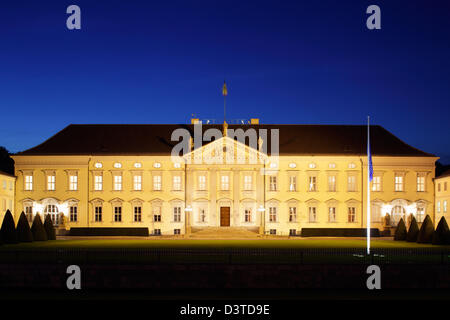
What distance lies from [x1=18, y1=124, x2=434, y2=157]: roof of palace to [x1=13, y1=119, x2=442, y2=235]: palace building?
0.70 m

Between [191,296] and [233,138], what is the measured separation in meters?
34.5

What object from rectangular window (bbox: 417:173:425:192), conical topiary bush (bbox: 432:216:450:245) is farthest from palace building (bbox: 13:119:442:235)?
conical topiary bush (bbox: 432:216:450:245)

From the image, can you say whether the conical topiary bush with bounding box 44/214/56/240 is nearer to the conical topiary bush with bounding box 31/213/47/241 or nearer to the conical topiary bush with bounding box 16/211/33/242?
the conical topiary bush with bounding box 31/213/47/241

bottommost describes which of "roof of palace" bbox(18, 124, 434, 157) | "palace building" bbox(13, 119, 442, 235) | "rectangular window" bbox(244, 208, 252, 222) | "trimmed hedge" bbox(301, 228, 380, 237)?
"trimmed hedge" bbox(301, 228, 380, 237)

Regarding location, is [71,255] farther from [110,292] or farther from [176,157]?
[176,157]

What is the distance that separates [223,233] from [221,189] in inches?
244

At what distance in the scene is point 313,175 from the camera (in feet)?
203

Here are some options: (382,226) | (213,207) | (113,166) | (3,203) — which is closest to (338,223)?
(382,226)

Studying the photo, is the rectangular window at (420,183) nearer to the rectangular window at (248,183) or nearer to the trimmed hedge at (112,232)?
the rectangular window at (248,183)

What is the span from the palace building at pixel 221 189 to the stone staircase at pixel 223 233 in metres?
2.71

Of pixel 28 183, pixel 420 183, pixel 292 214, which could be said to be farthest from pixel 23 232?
pixel 420 183

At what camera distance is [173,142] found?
63.7 metres

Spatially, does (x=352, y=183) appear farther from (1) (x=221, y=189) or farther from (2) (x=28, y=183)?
(2) (x=28, y=183)

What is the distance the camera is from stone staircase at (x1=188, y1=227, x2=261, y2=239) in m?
56.0
